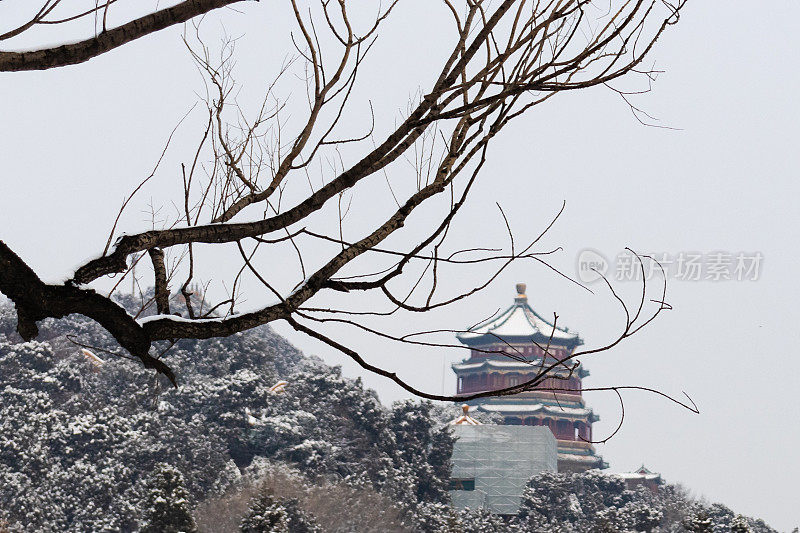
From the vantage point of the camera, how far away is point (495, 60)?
1831 millimetres

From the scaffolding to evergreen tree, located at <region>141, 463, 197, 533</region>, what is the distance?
11845mm

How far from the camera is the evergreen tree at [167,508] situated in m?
14.5

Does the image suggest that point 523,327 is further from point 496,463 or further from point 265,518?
point 265,518

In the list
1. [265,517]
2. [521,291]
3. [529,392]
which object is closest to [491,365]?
[529,392]

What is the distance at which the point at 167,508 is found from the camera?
14.5m

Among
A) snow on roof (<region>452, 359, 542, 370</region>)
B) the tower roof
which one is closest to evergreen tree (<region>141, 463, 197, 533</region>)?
snow on roof (<region>452, 359, 542, 370</region>)

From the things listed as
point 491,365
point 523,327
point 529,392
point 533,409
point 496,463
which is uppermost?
point 523,327

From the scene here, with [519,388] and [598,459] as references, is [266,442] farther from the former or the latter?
[519,388]

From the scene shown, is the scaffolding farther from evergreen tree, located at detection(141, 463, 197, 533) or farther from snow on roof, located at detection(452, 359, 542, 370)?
evergreen tree, located at detection(141, 463, 197, 533)

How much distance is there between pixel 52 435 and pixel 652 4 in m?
18.8

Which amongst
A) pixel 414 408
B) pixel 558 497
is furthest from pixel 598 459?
pixel 414 408

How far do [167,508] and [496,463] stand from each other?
13.3 m

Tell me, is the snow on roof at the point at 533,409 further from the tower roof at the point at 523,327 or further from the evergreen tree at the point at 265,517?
the evergreen tree at the point at 265,517

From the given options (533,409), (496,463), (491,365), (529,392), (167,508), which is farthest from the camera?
(491,365)
